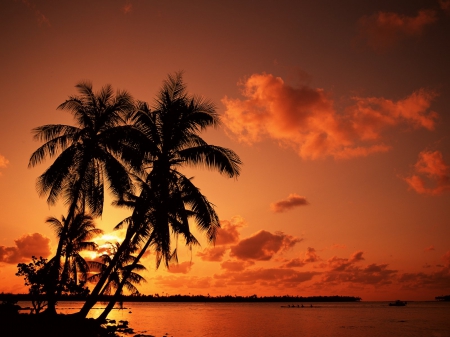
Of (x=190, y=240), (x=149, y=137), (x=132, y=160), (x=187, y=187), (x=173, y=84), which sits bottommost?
(x=190, y=240)

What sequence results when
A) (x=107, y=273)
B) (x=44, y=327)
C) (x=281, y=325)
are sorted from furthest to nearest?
(x=281, y=325), (x=107, y=273), (x=44, y=327)

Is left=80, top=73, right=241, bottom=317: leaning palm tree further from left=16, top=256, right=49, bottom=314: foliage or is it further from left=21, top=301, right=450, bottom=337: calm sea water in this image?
left=21, top=301, right=450, bottom=337: calm sea water

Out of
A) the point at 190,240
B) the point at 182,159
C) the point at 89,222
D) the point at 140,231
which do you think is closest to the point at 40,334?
the point at 140,231

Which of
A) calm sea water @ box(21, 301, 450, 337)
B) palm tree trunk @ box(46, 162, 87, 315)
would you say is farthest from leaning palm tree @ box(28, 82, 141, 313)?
calm sea water @ box(21, 301, 450, 337)

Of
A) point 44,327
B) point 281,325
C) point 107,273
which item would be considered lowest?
point 281,325

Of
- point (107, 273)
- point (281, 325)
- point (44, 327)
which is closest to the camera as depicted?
point (44, 327)

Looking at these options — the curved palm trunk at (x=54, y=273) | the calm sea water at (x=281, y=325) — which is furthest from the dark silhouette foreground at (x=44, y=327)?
the calm sea water at (x=281, y=325)

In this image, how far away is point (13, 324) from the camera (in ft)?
48.1

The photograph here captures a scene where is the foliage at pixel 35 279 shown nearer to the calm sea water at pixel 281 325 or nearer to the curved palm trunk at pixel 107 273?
the curved palm trunk at pixel 107 273

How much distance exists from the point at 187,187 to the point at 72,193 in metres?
6.36

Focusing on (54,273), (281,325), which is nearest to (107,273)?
(54,273)

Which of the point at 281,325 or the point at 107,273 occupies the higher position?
the point at 107,273

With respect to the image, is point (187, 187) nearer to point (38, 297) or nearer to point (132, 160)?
point (132, 160)

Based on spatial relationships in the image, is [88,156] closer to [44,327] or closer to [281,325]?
[44,327]
